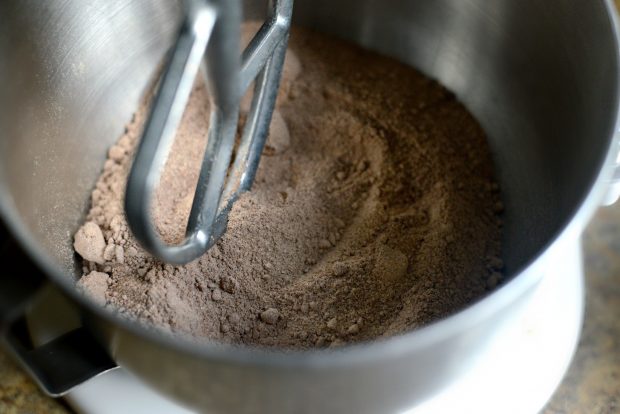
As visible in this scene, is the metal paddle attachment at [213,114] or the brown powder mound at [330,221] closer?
the metal paddle attachment at [213,114]

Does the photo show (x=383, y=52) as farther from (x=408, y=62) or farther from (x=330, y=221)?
(x=330, y=221)

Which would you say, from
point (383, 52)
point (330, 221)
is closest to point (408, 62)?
point (383, 52)

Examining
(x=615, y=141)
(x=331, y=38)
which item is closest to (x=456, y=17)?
(x=331, y=38)

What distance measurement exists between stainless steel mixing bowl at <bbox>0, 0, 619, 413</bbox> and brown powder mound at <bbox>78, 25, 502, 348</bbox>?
0.08 feet

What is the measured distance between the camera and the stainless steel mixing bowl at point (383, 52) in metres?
0.39

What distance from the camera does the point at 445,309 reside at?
0.55m

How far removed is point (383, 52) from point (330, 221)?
219mm

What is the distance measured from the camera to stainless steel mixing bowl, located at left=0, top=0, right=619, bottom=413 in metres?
0.39

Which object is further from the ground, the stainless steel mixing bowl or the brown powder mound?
the stainless steel mixing bowl

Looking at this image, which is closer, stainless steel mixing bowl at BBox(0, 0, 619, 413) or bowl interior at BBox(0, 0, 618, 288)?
stainless steel mixing bowl at BBox(0, 0, 619, 413)

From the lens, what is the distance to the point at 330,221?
61 centimetres

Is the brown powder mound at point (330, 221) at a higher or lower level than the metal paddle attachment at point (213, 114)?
lower

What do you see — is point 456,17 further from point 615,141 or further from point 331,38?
point 615,141

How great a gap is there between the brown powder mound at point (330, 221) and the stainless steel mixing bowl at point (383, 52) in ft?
0.08
